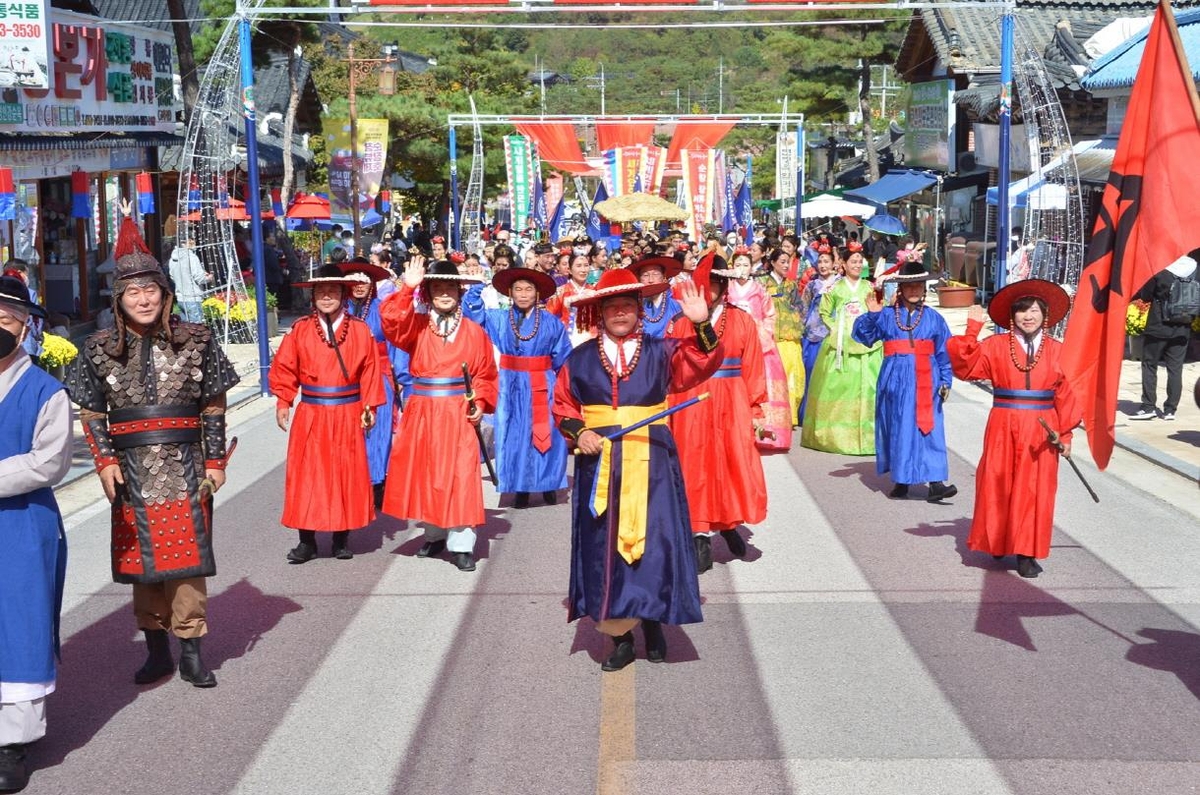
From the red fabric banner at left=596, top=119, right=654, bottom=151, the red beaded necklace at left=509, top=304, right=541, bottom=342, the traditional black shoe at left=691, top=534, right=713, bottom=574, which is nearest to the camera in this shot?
the traditional black shoe at left=691, top=534, right=713, bottom=574

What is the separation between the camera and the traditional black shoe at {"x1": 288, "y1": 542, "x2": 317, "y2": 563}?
848 centimetres

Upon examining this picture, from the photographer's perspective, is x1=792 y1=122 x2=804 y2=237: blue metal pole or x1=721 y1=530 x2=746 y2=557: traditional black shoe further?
x1=792 y1=122 x2=804 y2=237: blue metal pole

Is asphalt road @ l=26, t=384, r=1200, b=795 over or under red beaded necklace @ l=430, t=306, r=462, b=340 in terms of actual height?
under

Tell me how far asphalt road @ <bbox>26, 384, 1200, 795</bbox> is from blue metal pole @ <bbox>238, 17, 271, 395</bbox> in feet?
22.7

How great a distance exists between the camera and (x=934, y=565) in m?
8.29

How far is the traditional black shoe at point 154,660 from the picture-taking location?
6213 millimetres

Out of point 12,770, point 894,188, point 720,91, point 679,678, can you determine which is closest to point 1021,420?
point 679,678

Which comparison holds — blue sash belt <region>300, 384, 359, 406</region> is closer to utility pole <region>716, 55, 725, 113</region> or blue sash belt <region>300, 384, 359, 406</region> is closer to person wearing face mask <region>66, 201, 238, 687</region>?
person wearing face mask <region>66, 201, 238, 687</region>

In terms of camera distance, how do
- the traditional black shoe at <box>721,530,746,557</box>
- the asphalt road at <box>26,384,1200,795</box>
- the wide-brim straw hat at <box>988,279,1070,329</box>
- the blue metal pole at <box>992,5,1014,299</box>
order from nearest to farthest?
the asphalt road at <box>26,384,1200,795</box> < the wide-brim straw hat at <box>988,279,1070,329</box> < the traditional black shoe at <box>721,530,746,557</box> < the blue metal pole at <box>992,5,1014,299</box>

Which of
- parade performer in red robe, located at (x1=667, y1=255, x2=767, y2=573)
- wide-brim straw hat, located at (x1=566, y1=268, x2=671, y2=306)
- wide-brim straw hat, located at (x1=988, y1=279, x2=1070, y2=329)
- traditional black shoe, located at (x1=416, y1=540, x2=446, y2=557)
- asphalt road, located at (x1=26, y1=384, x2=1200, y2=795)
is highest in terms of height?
wide-brim straw hat, located at (x1=566, y1=268, x2=671, y2=306)

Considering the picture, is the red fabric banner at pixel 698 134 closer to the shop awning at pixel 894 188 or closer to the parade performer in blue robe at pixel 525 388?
the shop awning at pixel 894 188

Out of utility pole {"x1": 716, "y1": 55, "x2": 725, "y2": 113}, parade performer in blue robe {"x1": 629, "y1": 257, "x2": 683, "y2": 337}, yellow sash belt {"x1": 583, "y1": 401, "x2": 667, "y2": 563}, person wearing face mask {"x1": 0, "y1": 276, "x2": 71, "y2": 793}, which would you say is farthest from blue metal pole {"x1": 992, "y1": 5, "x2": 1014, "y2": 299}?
utility pole {"x1": 716, "y1": 55, "x2": 725, "y2": 113}

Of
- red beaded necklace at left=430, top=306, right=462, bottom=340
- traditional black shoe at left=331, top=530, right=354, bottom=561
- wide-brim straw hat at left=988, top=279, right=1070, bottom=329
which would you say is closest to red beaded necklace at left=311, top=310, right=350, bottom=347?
A: red beaded necklace at left=430, top=306, right=462, bottom=340

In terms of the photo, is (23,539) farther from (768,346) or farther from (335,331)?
(768,346)
